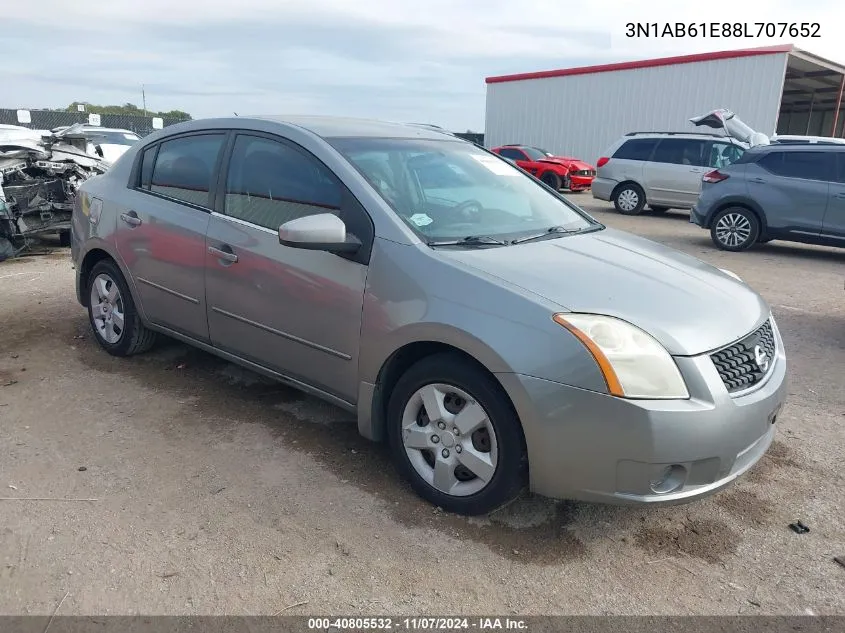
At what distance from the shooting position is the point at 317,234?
9.59 feet

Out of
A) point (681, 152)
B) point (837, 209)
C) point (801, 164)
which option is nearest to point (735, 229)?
point (801, 164)

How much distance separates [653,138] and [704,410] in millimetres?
12711

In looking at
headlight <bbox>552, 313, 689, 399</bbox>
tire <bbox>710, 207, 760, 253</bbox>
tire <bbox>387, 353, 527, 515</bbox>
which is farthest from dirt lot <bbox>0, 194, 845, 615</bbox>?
tire <bbox>710, 207, 760, 253</bbox>

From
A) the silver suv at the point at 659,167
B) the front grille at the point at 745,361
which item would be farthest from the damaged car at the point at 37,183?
the silver suv at the point at 659,167

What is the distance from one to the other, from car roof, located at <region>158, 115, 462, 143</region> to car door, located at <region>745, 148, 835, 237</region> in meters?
7.30

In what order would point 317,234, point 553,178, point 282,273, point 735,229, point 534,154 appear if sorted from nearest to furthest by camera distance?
A: point 317,234, point 282,273, point 735,229, point 553,178, point 534,154

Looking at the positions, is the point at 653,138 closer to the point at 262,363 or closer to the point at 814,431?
the point at 814,431

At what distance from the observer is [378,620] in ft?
7.54

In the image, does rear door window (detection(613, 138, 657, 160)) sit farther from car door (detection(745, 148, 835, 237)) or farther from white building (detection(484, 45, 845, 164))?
white building (detection(484, 45, 845, 164))

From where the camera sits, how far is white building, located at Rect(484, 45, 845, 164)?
18.8m

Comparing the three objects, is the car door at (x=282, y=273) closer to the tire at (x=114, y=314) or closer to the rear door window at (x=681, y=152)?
the tire at (x=114, y=314)

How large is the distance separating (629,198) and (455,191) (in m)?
11.9

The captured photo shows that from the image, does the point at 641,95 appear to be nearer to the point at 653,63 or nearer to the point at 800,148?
the point at 653,63

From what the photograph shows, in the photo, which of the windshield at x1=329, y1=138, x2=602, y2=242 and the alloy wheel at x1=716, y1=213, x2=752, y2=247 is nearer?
the windshield at x1=329, y1=138, x2=602, y2=242
